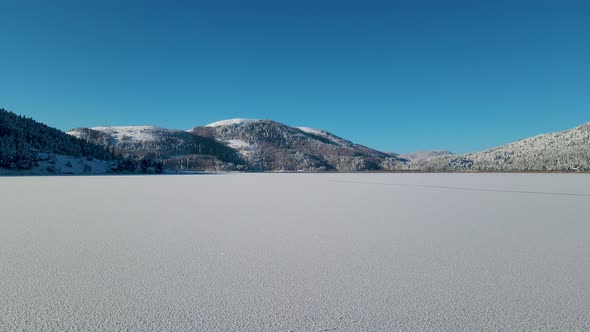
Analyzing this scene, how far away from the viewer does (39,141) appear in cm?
11612

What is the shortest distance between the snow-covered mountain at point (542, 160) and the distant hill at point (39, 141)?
136 metres

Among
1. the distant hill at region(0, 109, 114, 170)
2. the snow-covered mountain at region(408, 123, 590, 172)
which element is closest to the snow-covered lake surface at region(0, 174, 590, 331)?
the distant hill at region(0, 109, 114, 170)

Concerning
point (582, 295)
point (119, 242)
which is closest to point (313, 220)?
point (119, 242)

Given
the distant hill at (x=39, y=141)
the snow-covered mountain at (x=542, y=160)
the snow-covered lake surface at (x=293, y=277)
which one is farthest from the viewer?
the snow-covered mountain at (x=542, y=160)

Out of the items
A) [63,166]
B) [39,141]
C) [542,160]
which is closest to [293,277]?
[63,166]

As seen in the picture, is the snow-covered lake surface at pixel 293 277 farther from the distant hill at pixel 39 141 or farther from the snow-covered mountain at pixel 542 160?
the snow-covered mountain at pixel 542 160

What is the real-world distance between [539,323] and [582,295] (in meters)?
1.30

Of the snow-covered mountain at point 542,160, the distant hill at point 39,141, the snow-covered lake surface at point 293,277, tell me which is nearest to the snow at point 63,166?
the distant hill at point 39,141

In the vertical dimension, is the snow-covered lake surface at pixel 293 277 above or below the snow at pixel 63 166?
below

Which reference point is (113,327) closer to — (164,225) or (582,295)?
(582,295)

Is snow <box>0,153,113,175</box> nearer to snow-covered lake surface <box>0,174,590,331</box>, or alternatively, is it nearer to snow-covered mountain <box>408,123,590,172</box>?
snow-covered lake surface <box>0,174,590,331</box>

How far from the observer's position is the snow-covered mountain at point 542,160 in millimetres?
118613

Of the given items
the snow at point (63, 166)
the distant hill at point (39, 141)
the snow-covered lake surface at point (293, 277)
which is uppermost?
the distant hill at point (39, 141)

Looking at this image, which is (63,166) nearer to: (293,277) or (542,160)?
(293,277)
